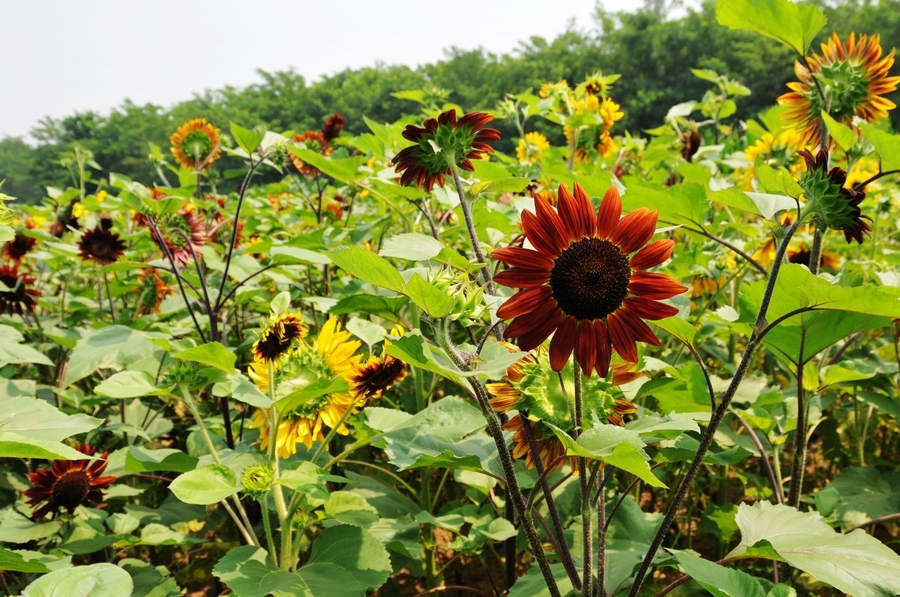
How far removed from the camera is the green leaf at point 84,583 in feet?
1.61

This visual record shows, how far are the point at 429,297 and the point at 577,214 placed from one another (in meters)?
0.19

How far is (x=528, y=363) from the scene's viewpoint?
69cm

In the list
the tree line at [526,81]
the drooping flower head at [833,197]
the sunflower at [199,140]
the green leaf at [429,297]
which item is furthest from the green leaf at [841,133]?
the tree line at [526,81]

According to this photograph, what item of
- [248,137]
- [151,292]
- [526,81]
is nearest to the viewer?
[248,137]

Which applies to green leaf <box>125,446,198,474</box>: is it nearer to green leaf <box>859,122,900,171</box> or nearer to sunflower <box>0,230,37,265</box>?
green leaf <box>859,122,900,171</box>

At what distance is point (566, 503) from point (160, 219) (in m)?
1.26

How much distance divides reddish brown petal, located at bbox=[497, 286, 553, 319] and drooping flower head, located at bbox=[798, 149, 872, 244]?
0.96 ft

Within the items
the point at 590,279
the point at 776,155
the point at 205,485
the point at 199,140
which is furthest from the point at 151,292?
the point at 776,155

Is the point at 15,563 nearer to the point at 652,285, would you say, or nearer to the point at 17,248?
the point at 652,285

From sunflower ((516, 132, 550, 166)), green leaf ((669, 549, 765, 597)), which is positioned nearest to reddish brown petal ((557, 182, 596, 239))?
green leaf ((669, 549, 765, 597))

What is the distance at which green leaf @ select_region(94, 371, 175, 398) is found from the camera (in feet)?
2.73

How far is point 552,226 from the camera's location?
612 mm

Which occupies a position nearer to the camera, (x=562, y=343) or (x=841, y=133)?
(x=562, y=343)

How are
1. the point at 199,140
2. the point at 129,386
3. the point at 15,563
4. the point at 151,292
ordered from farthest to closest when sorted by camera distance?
the point at 199,140 → the point at 151,292 → the point at 129,386 → the point at 15,563
